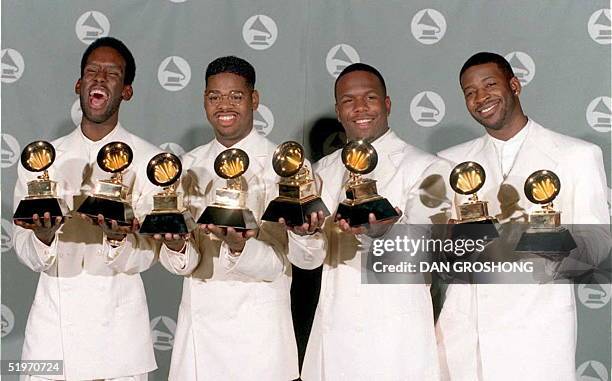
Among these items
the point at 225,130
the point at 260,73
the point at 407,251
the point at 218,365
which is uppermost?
the point at 260,73

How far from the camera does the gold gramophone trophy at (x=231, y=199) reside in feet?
10.3

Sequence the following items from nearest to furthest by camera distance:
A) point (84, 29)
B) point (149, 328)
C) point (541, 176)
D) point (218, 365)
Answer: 1. point (541, 176)
2. point (218, 365)
3. point (149, 328)
4. point (84, 29)

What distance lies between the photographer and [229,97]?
138 inches

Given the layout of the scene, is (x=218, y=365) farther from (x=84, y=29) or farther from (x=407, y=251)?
(x=84, y=29)

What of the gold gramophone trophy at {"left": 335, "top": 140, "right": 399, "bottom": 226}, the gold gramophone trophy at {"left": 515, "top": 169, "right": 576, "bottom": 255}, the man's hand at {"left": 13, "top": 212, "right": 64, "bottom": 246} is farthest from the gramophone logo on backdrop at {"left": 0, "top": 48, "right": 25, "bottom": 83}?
the gold gramophone trophy at {"left": 515, "top": 169, "right": 576, "bottom": 255}

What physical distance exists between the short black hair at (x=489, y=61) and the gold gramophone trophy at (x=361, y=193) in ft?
2.33

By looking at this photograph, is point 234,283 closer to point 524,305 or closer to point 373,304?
point 373,304

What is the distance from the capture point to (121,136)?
3.68 meters

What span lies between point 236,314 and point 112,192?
2.34 feet

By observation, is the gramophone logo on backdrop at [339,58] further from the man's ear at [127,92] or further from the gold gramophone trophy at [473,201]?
the man's ear at [127,92]

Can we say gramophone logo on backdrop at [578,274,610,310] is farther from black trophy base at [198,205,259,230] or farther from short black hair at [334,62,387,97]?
black trophy base at [198,205,259,230]

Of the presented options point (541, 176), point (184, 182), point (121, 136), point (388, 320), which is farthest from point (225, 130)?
point (541, 176)

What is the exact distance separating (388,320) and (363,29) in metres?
1.33

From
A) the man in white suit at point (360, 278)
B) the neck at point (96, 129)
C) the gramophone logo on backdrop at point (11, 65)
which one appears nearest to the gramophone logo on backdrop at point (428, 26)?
the man in white suit at point (360, 278)
